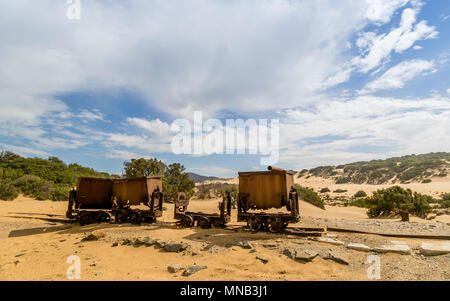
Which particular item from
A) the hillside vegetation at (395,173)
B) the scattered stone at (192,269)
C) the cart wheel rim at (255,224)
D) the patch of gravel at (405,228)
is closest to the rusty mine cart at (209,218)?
the cart wheel rim at (255,224)

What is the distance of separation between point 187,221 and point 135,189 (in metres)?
3.66

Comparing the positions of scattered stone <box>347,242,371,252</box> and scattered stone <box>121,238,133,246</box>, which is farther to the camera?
scattered stone <box>121,238,133,246</box>

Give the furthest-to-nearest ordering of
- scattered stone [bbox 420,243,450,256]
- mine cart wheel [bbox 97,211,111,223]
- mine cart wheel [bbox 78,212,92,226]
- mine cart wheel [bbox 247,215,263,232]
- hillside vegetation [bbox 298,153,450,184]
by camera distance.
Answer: hillside vegetation [bbox 298,153,450,184] → mine cart wheel [bbox 97,211,111,223] → mine cart wheel [bbox 78,212,92,226] → mine cart wheel [bbox 247,215,263,232] → scattered stone [bbox 420,243,450,256]

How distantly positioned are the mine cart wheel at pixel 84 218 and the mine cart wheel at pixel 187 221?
5.44 metres

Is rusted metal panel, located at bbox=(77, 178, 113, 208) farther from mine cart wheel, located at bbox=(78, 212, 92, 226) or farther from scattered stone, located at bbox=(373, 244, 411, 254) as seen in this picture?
scattered stone, located at bbox=(373, 244, 411, 254)

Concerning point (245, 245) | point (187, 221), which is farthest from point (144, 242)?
point (187, 221)

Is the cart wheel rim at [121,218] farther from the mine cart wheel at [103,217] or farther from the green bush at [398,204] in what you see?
the green bush at [398,204]

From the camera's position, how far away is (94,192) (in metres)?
14.1

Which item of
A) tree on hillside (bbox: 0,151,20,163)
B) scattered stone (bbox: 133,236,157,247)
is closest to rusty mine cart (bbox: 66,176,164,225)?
scattered stone (bbox: 133,236,157,247)

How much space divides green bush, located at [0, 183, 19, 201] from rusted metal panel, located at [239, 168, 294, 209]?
72.1 feet

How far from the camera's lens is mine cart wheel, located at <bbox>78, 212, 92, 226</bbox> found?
13270 millimetres

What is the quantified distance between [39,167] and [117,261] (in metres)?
32.2

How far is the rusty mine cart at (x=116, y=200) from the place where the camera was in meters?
13.1
